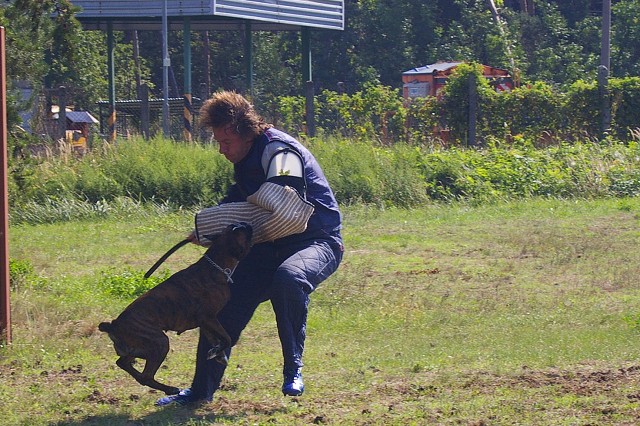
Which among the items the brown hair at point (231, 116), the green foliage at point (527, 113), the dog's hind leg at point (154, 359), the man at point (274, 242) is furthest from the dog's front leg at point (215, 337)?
the green foliage at point (527, 113)

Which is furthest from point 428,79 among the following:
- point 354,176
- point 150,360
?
point 150,360

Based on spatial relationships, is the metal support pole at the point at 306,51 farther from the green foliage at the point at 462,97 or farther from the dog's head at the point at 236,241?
the dog's head at the point at 236,241

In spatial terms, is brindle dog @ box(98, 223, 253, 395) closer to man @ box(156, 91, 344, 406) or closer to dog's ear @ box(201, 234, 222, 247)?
dog's ear @ box(201, 234, 222, 247)

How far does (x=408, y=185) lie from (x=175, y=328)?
10.00m

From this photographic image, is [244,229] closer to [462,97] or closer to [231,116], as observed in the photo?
[231,116]

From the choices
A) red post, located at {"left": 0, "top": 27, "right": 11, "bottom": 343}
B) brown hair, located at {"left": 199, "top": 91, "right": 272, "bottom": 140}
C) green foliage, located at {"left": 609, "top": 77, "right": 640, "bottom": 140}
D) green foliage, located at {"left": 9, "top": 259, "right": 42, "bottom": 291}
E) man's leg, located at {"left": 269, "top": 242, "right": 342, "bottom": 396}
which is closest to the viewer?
man's leg, located at {"left": 269, "top": 242, "right": 342, "bottom": 396}

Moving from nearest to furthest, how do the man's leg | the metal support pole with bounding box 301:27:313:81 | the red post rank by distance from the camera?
the man's leg, the red post, the metal support pole with bounding box 301:27:313:81

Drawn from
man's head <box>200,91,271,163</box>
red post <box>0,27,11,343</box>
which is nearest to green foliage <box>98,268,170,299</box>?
red post <box>0,27,11,343</box>

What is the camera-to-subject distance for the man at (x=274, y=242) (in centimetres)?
514

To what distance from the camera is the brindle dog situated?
5.12 meters

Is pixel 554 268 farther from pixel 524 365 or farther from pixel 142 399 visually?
pixel 142 399

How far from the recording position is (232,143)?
5367 mm

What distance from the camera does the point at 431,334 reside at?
24.4 feet

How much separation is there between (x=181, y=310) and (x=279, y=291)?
20.5 inches
